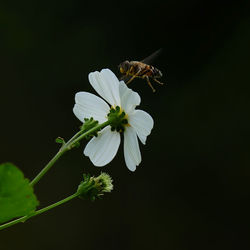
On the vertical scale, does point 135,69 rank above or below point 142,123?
above

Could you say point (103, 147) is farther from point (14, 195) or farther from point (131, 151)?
point (14, 195)

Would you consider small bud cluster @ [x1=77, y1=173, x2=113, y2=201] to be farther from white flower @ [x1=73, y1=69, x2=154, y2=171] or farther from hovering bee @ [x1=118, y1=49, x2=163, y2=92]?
hovering bee @ [x1=118, y1=49, x2=163, y2=92]

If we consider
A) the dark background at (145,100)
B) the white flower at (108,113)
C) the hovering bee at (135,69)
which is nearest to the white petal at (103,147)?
the white flower at (108,113)

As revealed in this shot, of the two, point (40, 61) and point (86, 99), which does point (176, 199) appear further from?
point (86, 99)

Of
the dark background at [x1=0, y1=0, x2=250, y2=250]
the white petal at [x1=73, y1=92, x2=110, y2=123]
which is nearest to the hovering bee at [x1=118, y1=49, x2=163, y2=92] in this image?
the white petal at [x1=73, y1=92, x2=110, y2=123]

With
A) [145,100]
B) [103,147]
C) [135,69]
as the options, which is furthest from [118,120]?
[145,100]

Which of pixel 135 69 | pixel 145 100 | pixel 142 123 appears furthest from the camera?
pixel 145 100
